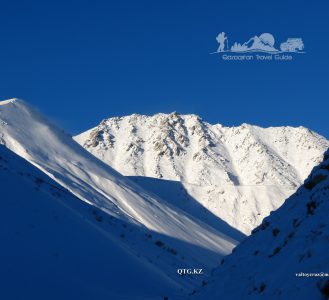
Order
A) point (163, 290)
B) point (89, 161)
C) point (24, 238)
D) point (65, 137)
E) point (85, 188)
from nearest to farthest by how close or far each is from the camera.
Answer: point (24, 238), point (163, 290), point (85, 188), point (89, 161), point (65, 137)

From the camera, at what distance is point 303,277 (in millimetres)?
8977

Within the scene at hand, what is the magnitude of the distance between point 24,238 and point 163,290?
537 cm

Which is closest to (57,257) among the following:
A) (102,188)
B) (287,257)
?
(287,257)

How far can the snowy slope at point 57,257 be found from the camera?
538 inches

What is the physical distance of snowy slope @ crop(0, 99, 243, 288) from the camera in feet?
153

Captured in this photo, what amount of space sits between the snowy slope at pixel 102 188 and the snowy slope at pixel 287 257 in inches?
569

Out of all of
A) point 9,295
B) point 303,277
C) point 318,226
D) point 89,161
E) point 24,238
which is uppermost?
point 89,161

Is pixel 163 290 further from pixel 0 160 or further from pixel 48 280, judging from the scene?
pixel 0 160

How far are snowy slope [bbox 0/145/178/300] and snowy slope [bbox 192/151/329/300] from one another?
3508 mm

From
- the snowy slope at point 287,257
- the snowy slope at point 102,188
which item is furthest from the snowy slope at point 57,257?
the snowy slope at point 102,188

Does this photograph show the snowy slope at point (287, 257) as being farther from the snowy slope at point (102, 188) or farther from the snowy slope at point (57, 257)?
the snowy slope at point (102, 188)

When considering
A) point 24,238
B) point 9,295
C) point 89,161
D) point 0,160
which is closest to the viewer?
point 9,295

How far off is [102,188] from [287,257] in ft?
166

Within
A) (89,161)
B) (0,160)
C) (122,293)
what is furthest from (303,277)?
(89,161)
